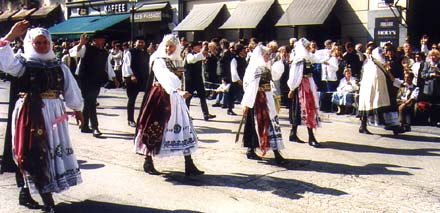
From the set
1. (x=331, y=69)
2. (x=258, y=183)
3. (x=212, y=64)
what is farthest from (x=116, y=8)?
(x=258, y=183)

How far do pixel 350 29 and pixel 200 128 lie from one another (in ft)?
26.6

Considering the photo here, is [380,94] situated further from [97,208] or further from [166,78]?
[97,208]

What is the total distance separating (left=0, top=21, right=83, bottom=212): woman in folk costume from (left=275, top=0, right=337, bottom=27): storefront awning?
39.8ft

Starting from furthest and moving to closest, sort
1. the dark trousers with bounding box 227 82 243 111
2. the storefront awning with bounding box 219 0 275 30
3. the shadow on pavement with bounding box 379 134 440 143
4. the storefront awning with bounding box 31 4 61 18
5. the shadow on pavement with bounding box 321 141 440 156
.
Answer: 1. the storefront awning with bounding box 31 4 61 18
2. the storefront awning with bounding box 219 0 275 30
3. the dark trousers with bounding box 227 82 243 111
4. the shadow on pavement with bounding box 379 134 440 143
5. the shadow on pavement with bounding box 321 141 440 156

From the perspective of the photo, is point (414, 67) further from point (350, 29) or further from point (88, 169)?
point (88, 169)

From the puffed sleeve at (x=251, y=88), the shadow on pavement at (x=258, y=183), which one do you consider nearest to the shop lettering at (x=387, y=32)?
the puffed sleeve at (x=251, y=88)

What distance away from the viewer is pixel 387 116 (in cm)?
1022

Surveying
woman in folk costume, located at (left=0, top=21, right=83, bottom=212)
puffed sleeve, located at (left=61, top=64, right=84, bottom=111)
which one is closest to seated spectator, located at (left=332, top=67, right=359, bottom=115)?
puffed sleeve, located at (left=61, top=64, right=84, bottom=111)

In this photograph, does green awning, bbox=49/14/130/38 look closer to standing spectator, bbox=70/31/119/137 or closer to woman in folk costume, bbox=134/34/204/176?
standing spectator, bbox=70/31/119/137

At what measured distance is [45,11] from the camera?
30422 millimetres

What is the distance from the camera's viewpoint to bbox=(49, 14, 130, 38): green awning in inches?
995

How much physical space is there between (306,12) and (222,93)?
14.6 feet

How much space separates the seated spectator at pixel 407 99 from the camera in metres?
10.8

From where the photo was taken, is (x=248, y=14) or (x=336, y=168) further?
(x=248, y=14)
